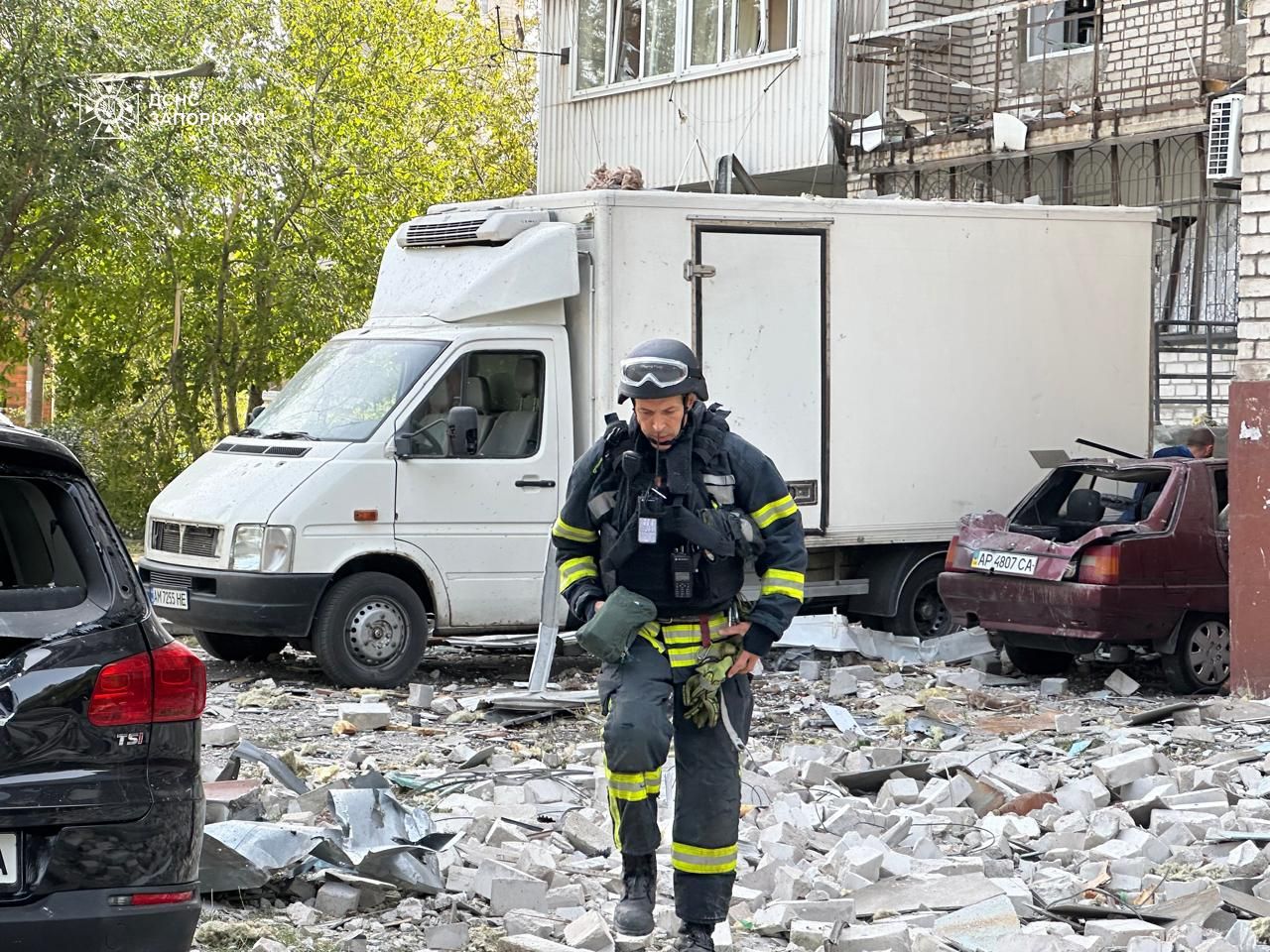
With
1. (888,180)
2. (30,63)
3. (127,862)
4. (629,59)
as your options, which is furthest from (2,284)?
(127,862)

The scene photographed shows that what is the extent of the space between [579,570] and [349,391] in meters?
5.52

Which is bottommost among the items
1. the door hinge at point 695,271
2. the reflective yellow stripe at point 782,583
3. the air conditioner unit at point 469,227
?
the reflective yellow stripe at point 782,583

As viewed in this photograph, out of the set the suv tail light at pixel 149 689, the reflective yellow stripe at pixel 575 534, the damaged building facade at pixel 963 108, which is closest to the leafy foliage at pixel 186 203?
the damaged building facade at pixel 963 108

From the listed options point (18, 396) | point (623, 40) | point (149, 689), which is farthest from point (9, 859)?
point (18, 396)

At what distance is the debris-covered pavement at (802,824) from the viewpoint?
5449 mm

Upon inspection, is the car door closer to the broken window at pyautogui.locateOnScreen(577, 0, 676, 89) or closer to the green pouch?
the green pouch

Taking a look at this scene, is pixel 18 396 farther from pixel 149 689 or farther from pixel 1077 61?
pixel 149 689

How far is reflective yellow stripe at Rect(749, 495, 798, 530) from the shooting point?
5.23 m

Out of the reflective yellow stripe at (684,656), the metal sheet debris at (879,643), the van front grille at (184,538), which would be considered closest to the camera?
the reflective yellow stripe at (684,656)

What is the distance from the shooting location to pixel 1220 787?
7.25 m

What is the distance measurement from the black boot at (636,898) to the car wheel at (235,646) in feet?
20.1

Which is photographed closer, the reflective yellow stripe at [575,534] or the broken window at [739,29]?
the reflective yellow stripe at [575,534]

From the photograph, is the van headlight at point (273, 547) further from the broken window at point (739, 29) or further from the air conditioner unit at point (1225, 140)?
the broken window at point (739, 29)

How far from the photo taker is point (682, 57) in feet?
62.1
